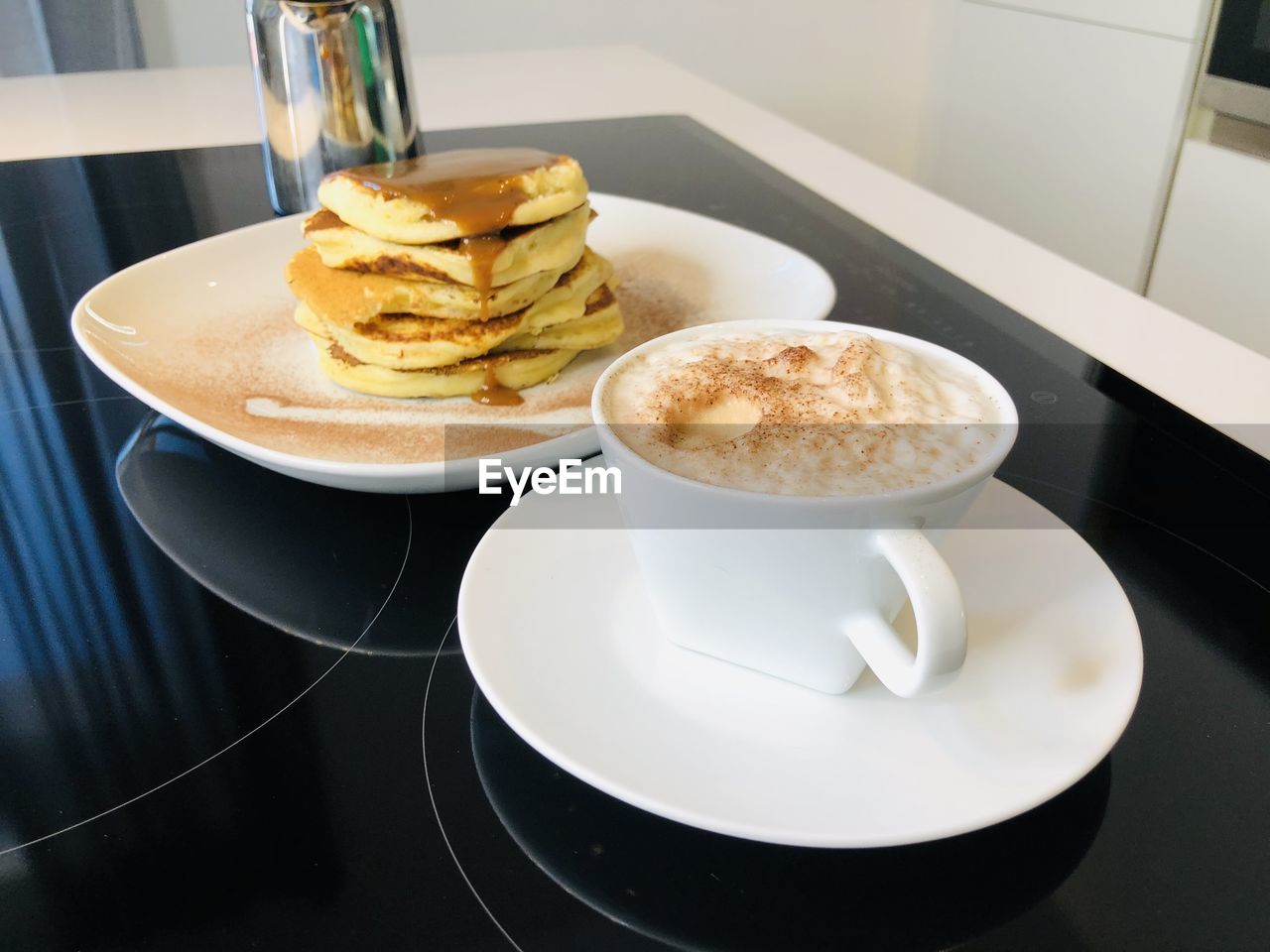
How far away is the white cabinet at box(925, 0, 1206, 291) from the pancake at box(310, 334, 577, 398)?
6.19ft

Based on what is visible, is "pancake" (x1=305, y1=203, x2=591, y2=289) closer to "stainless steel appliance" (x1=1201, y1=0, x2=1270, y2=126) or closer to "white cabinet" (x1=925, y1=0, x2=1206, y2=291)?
"stainless steel appliance" (x1=1201, y1=0, x2=1270, y2=126)

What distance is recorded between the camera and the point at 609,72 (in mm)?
1788

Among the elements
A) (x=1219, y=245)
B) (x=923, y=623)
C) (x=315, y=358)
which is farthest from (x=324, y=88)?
(x=1219, y=245)

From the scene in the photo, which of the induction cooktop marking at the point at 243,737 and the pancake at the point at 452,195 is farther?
the pancake at the point at 452,195

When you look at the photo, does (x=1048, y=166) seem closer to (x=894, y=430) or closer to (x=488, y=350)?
(x=488, y=350)

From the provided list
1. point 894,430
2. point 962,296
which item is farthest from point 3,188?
point 894,430

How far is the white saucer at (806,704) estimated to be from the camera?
358 millimetres

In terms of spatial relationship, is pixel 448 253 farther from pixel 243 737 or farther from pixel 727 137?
pixel 727 137

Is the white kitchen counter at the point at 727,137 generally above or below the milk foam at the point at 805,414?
below

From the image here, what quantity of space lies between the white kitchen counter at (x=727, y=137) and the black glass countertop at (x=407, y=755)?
79 mm

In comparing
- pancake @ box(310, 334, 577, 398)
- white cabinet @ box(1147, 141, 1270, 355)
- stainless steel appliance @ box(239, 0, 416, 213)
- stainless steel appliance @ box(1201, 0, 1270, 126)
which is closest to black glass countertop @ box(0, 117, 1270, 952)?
pancake @ box(310, 334, 577, 398)

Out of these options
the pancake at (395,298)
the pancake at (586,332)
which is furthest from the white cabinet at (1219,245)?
the pancake at (395,298)

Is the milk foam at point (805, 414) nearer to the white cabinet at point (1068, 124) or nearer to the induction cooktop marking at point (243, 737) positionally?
the induction cooktop marking at point (243, 737)
